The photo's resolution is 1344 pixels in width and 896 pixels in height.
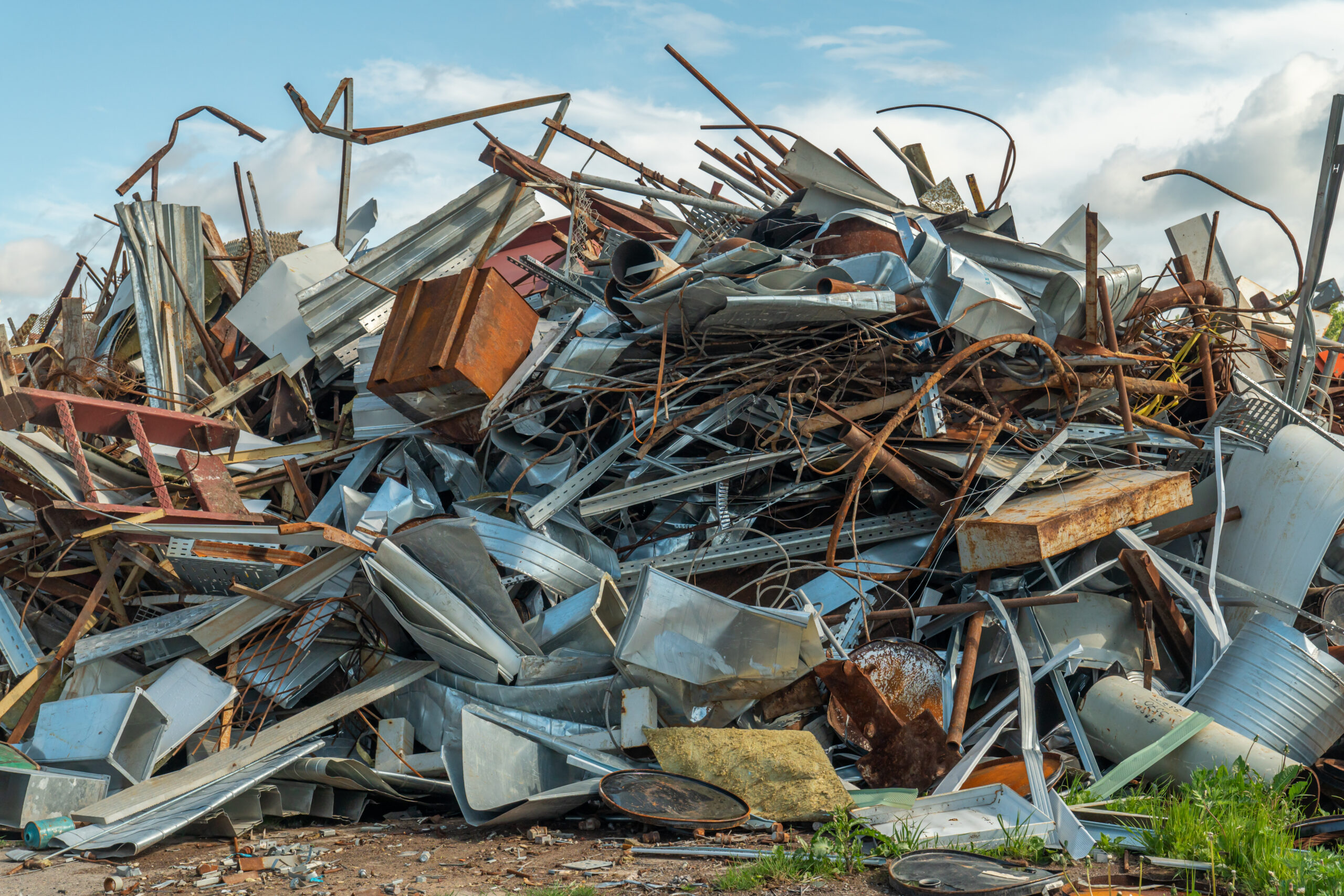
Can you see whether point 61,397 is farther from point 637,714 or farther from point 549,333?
point 637,714

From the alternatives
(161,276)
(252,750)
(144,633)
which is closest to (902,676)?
(252,750)

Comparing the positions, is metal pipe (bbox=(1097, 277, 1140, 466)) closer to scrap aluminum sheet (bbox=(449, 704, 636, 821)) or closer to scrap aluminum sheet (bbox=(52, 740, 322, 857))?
scrap aluminum sheet (bbox=(449, 704, 636, 821))

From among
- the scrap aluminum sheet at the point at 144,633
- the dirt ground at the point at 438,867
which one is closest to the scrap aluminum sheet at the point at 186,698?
the scrap aluminum sheet at the point at 144,633

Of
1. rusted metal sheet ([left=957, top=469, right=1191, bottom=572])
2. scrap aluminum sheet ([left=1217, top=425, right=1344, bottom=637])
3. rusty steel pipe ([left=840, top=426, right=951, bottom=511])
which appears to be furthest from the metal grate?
rusty steel pipe ([left=840, top=426, right=951, bottom=511])

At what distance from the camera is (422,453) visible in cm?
671

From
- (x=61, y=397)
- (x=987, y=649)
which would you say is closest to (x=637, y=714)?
(x=987, y=649)

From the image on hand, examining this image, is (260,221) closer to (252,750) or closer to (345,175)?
(345,175)

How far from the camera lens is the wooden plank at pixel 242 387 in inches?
300

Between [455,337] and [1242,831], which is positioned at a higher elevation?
[455,337]

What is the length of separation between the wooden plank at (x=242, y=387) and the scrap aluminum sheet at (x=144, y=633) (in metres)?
2.43

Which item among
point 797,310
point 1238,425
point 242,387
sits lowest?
point 1238,425

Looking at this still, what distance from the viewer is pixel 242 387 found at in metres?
7.68

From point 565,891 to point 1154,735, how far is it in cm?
288

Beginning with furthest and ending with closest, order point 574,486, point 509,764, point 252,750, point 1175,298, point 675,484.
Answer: point 1175,298 → point 574,486 → point 675,484 → point 252,750 → point 509,764
